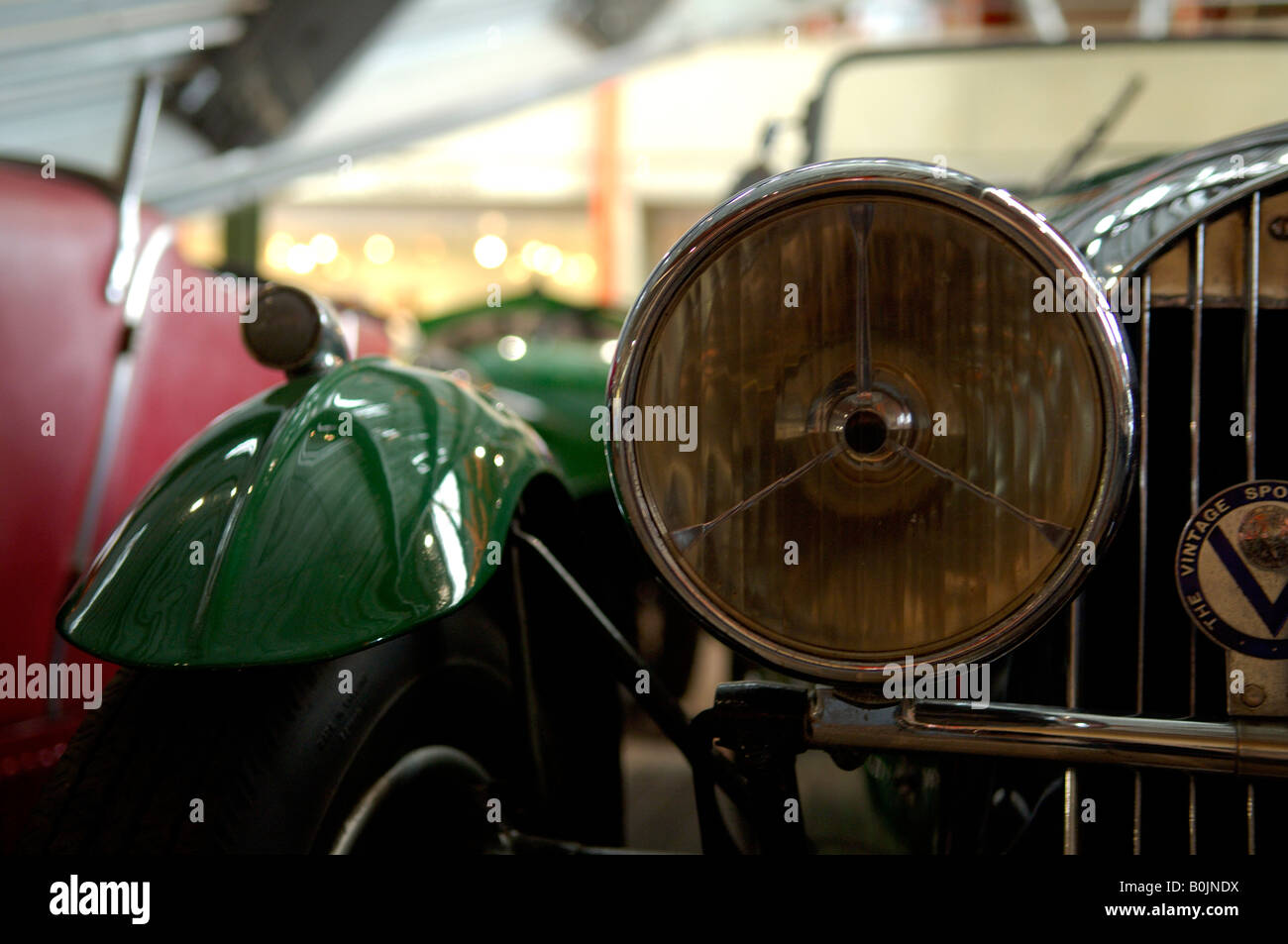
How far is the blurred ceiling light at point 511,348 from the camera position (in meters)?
2.97

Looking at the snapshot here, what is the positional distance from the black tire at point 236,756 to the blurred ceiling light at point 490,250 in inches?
327

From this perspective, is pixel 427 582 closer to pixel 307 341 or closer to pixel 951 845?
pixel 307 341

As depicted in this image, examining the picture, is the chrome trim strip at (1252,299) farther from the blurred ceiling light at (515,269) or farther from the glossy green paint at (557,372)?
the blurred ceiling light at (515,269)

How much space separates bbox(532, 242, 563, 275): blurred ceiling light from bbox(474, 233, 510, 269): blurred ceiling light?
24 cm

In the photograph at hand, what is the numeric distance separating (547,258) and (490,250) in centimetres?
46

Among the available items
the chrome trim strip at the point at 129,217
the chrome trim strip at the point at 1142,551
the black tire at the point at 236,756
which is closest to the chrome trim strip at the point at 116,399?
the chrome trim strip at the point at 129,217

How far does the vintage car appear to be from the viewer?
0.88 m

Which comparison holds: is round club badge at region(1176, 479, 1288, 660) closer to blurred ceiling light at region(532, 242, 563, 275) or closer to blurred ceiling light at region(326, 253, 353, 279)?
blurred ceiling light at region(532, 242, 563, 275)

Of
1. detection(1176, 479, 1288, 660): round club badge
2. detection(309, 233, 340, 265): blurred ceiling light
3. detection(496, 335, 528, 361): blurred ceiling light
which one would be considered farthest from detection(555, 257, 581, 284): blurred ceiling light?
detection(1176, 479, 1288, 660): round club badge

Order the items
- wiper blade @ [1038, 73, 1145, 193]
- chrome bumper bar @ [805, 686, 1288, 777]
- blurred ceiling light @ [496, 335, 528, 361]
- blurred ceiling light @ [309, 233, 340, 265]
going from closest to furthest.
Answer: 1. chrome bumper bar @ [805, 686, 1288, 777]
2. wiper blade @ [1038, 73, 1145, 193]
3. blurred ceiling light @ [496, 335, 528, 361]
4. blurred ceiling light @ [309, 233, 340, 265]

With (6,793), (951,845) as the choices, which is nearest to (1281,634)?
(951,845)

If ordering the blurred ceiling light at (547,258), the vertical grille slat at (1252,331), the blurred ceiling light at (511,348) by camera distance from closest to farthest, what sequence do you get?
the vertical grille slat at (1252,331), the blurred ceiling light at (511,348), the blurred ceiling light at (547,258)
